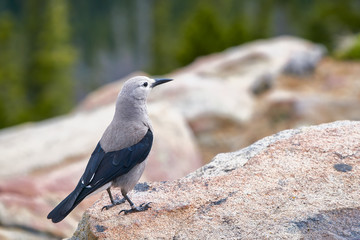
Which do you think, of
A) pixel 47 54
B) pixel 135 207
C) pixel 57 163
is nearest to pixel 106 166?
pixel 135 207

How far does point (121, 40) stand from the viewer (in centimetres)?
11725

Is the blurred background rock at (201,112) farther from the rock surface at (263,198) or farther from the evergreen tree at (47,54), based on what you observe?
the evergreen tree at (47,54)

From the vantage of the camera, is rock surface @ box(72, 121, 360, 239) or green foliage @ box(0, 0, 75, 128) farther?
green foliage @ box(0, 0, 75, 128)

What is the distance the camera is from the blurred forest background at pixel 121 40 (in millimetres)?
40125

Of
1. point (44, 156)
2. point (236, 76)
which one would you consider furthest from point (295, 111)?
point (44, 156)

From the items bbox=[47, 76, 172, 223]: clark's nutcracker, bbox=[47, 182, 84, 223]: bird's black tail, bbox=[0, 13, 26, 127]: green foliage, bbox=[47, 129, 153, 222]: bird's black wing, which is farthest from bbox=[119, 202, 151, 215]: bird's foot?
bbox=[0, 13, 26, 127]: green foliage

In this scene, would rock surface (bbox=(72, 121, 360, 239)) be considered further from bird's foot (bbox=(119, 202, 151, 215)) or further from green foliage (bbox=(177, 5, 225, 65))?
green foliage (bbox=(177, 5, 225, 65))

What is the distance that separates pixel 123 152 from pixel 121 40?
114549mm

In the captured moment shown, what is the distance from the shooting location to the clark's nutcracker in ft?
15.4

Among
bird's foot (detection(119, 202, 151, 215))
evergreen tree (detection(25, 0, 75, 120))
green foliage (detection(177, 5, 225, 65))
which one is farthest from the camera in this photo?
evergreen tree (detection(25, 0, 75, 120))

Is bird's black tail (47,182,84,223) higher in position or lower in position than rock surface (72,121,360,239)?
higher

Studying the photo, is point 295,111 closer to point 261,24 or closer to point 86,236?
point 86,236

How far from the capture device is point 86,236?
4926 millimetres

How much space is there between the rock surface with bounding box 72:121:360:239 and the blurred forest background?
1425 centimetres
